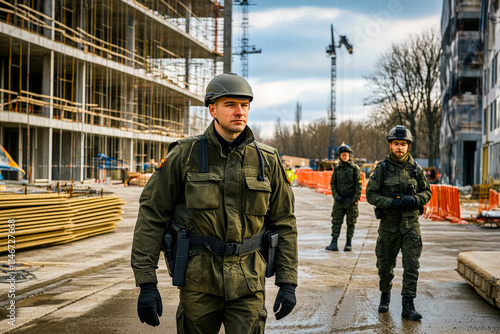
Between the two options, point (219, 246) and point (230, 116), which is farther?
point (230, 116)

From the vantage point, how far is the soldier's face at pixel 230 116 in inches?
138

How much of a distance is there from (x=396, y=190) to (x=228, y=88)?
3749 millimetres

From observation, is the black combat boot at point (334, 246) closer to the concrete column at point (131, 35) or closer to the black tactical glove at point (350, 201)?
the black tactical glove at point (350, 201)

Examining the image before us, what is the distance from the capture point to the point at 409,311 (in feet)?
20.6

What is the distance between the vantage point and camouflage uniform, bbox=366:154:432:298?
252 inches

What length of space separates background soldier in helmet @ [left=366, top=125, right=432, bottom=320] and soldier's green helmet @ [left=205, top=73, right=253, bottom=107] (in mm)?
3446

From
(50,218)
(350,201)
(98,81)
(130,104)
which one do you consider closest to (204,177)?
(350,201)

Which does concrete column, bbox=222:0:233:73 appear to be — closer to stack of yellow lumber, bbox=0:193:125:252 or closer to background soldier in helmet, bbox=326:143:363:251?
stack of yellow lumber, bbox=0:193:125:252

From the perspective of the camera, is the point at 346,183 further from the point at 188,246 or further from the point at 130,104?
the point at 130,104

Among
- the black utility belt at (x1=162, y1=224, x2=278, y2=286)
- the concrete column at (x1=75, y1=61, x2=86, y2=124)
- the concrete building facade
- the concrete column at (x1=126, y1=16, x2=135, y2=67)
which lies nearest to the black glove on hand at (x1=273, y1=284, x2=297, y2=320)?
the black utility belt at (x1=162, y1=224, x2=278, y2=286)

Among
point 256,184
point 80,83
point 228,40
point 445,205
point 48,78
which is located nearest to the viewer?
point 256,184

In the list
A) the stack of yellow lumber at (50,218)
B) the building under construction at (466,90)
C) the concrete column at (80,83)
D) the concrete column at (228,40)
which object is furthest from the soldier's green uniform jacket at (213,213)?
the building under construction at (466,90)

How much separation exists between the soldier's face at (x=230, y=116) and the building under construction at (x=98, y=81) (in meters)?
21.8

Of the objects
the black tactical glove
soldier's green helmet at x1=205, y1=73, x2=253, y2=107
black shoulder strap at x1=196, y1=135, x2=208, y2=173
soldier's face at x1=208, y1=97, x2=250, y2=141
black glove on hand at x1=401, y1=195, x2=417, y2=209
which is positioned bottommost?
the black tactical glove
